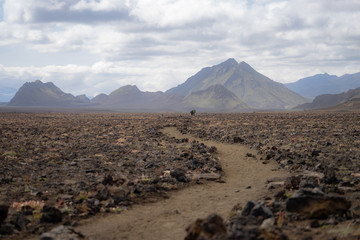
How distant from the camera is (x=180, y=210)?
11.5 meters

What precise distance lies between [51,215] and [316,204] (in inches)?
288

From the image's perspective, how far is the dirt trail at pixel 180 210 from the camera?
9430 millimetres

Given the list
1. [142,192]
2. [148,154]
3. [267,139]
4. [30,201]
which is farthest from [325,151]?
[30,201]

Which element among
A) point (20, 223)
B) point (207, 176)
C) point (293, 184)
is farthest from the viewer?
point (207, 176)

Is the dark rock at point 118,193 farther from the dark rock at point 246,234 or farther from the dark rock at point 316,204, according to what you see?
the dark rock at point 246,234

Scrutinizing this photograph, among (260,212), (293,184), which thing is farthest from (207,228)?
(293,184)

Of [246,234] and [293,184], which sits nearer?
[246,234]

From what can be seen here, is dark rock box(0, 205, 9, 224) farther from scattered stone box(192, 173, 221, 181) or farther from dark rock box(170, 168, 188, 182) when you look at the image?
scattered stone box(192, 173, 221, 181)

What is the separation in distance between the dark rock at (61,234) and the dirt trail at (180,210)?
637 millimetres

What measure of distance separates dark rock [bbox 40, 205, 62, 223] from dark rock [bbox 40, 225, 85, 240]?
164 centimetres

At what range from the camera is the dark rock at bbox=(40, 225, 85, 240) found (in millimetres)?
7676

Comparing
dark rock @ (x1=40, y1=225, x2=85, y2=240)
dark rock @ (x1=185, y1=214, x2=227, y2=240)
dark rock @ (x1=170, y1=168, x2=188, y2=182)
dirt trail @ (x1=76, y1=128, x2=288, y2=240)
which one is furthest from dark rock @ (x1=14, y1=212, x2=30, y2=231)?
dark rock @ (x1=170, y1=168, x2=188, y2=182)

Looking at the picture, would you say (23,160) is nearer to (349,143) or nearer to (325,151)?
(325,151)

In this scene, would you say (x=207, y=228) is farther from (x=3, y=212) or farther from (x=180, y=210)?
(x=3, y=212)
